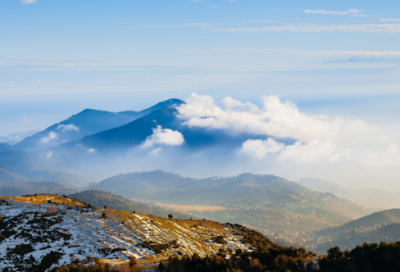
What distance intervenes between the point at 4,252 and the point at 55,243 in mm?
6273

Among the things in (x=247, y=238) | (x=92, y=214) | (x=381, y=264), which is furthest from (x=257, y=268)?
(x=92, y=214)


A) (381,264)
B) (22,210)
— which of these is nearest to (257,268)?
(381,264)

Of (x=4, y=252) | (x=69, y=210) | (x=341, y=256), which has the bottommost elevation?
(x=341, y=256)

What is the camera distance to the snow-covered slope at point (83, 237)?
43281 millimetres

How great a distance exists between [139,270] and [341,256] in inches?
1321

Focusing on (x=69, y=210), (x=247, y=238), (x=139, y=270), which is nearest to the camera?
(x=139, y=270)

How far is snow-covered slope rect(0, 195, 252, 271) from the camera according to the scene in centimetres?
4328

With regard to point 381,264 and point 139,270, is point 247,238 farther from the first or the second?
point 139,270

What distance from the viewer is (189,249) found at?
54844 millimetres

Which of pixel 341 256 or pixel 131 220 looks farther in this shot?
pixel 131 220

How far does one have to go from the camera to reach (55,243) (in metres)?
46.1

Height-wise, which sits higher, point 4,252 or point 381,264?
point 4,252

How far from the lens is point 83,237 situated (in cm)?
4891

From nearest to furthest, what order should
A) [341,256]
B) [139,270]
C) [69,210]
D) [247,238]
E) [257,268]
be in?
[139,270]
[257,268]
[341,256]
[69,210]
[247,238]
